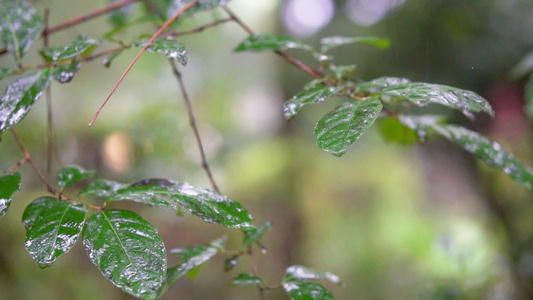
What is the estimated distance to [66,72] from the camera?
0.51 metres

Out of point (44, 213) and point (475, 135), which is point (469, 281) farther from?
point (44, 213)

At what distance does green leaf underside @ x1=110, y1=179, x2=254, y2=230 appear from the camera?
393mm

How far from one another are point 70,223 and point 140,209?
1.80 meters

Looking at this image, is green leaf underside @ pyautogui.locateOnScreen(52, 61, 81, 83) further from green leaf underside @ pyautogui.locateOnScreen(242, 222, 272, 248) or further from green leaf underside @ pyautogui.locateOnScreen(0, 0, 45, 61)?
green leaf underside @ pyautogui.locateOnScreen(242, 222, 272, 248)

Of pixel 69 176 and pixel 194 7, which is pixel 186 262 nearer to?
pixel 69 176

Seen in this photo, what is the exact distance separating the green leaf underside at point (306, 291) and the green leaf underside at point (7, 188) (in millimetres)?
283

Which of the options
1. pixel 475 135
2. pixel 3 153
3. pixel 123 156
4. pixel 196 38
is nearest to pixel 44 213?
pixel 475 135

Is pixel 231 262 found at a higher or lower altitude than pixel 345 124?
lower

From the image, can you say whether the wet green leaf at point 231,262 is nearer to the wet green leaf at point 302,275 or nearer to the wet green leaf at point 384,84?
the wet green leaf at point 302,275

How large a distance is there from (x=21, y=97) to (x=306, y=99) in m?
0.30

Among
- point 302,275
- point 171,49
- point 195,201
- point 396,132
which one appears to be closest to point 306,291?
point 302,275

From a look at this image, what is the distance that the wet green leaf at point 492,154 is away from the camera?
55 centimetres

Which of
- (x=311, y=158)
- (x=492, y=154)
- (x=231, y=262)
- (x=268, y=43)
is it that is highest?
(x=268, y=43)

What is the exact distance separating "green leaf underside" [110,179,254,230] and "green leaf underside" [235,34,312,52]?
0.24 meters
